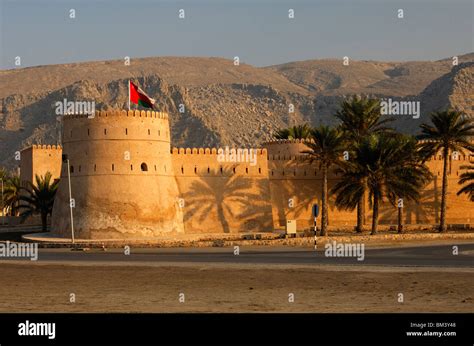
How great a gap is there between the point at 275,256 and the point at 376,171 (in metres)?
13.9

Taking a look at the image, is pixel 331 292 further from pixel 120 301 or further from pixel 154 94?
pixel 154 94

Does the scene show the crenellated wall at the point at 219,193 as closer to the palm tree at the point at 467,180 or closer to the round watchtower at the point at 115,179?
the round watchtower at the point at 115,179

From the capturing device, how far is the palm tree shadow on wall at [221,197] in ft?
153

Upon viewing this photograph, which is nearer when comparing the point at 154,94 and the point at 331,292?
the point at 331,292

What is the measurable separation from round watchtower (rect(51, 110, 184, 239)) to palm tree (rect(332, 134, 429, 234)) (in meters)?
9.90


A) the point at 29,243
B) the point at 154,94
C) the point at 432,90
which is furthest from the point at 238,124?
the point at 29,243
